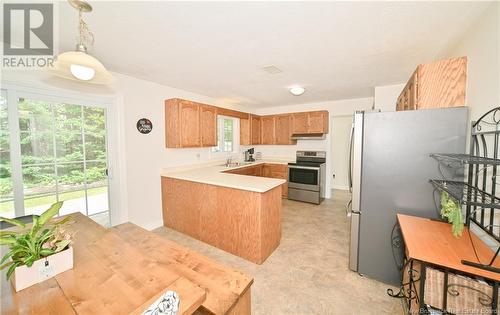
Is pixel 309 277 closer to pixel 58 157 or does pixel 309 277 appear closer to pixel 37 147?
pixel 58 157

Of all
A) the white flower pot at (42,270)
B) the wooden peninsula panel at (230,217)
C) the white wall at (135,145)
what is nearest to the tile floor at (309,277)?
the wooden peninsula panel at (230,217)

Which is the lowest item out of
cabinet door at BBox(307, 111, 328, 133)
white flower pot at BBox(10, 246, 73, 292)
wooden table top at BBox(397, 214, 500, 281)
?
wooden table top at BBox(397, 214, 500, 281)

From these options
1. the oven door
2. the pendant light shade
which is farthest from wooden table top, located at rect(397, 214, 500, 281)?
the oven door

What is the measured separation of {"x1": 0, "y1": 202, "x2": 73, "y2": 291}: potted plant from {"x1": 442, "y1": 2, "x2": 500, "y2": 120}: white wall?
2.76 m

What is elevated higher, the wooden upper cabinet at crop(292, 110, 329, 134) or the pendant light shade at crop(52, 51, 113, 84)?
the wooden upper cabinet at crop(292, 110, 329, 134)

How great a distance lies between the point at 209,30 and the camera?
1.63 metres

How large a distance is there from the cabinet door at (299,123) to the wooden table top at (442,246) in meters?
3.41

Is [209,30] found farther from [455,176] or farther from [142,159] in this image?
[455,176]

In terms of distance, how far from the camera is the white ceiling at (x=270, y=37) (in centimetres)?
138

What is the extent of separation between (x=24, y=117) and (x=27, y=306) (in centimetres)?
227

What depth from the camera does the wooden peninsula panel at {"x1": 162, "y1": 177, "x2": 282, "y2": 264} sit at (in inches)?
88.4

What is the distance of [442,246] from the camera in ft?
4.10

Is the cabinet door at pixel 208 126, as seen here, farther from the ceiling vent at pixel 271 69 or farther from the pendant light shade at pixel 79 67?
the pendant light shade at pixel 79 67

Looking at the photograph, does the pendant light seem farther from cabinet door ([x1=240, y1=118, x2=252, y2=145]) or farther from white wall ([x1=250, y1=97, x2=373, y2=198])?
white wall ([x1=250, y1=97, x2=373, y2=198])
